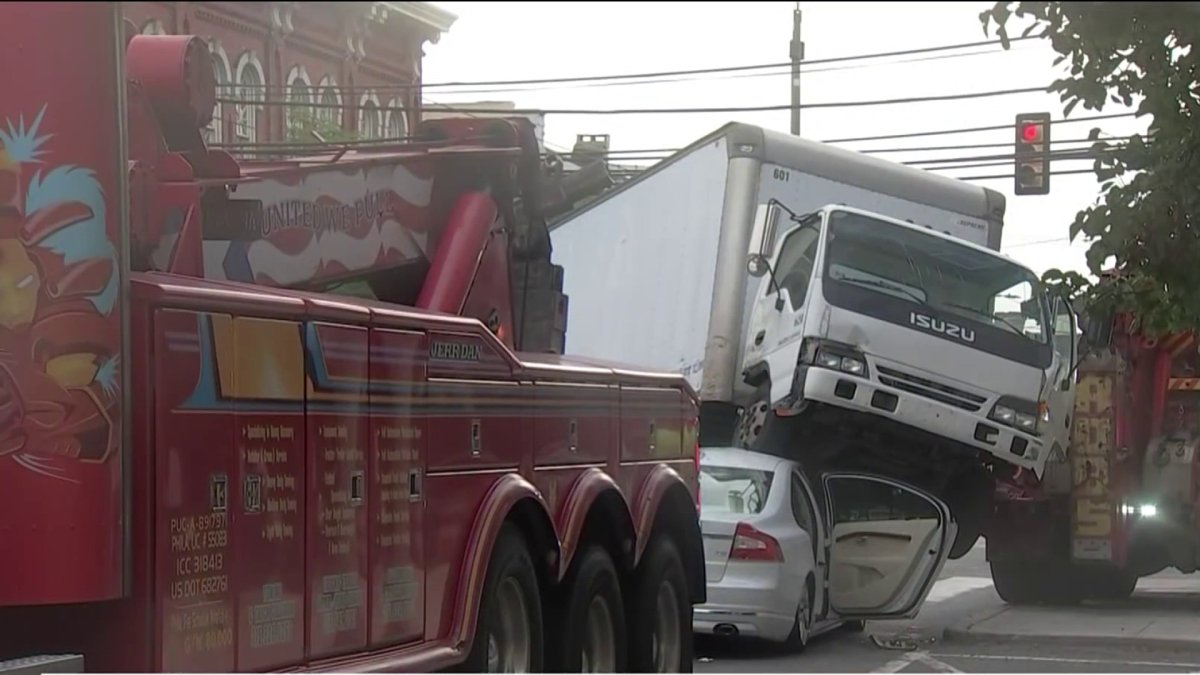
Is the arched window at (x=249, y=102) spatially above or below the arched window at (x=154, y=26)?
below

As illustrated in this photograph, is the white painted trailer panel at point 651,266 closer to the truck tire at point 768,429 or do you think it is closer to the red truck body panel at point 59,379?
the truck tire at point 768,429

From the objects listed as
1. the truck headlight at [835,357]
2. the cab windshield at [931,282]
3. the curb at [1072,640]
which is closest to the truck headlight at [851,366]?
the truck headlight at [835,357]

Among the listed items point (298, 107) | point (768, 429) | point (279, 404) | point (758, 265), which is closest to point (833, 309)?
point (758, 265)

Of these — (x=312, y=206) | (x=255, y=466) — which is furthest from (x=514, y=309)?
(x=255, y=466)

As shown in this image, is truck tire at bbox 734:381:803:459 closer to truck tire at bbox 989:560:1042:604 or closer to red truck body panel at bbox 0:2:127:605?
truck tire at bbox 989:560:1042:604

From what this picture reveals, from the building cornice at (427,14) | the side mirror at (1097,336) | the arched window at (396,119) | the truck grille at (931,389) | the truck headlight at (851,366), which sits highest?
the arched window at (396,119)

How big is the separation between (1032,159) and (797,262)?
277 centimetres

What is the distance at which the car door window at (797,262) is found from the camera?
15062 mm

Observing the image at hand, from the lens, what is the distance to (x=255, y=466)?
18.6 ft

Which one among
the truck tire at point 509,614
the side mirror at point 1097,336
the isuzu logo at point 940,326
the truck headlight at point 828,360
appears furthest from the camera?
the side mirror at point 1097,336

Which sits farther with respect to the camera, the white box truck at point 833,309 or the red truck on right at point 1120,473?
the red truck on right at point 1120,473

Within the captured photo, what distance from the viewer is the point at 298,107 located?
1115 centimetres

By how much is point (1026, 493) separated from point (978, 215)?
2743 mm

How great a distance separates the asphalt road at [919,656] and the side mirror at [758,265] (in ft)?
10.3
